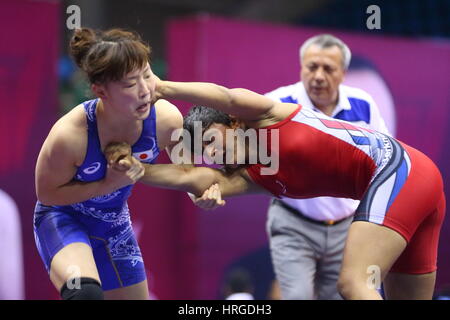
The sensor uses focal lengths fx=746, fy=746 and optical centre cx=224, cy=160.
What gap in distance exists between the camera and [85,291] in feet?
9.91

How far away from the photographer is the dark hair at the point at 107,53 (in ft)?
9.50

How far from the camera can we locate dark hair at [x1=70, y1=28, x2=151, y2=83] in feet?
9.50

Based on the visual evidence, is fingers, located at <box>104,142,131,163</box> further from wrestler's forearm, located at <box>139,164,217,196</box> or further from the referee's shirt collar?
the referee's shirt collar

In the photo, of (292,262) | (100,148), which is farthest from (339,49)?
(100,148)

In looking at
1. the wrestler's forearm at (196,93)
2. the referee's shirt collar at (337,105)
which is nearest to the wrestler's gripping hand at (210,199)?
the wrestler's forearm at (196,93)

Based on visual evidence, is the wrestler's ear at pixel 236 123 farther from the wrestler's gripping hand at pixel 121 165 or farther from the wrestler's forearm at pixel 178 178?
the wrestler's gripping hand at pixel 121 165

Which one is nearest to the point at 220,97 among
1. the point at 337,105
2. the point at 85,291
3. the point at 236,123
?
the point at 236,123

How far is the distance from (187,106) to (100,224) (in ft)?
7.60

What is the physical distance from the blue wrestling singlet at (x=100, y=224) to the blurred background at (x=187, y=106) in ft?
4.52

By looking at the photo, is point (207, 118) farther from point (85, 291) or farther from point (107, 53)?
point (85, 291)

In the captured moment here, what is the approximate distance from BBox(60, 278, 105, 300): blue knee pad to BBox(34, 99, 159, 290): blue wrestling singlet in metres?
0.26
